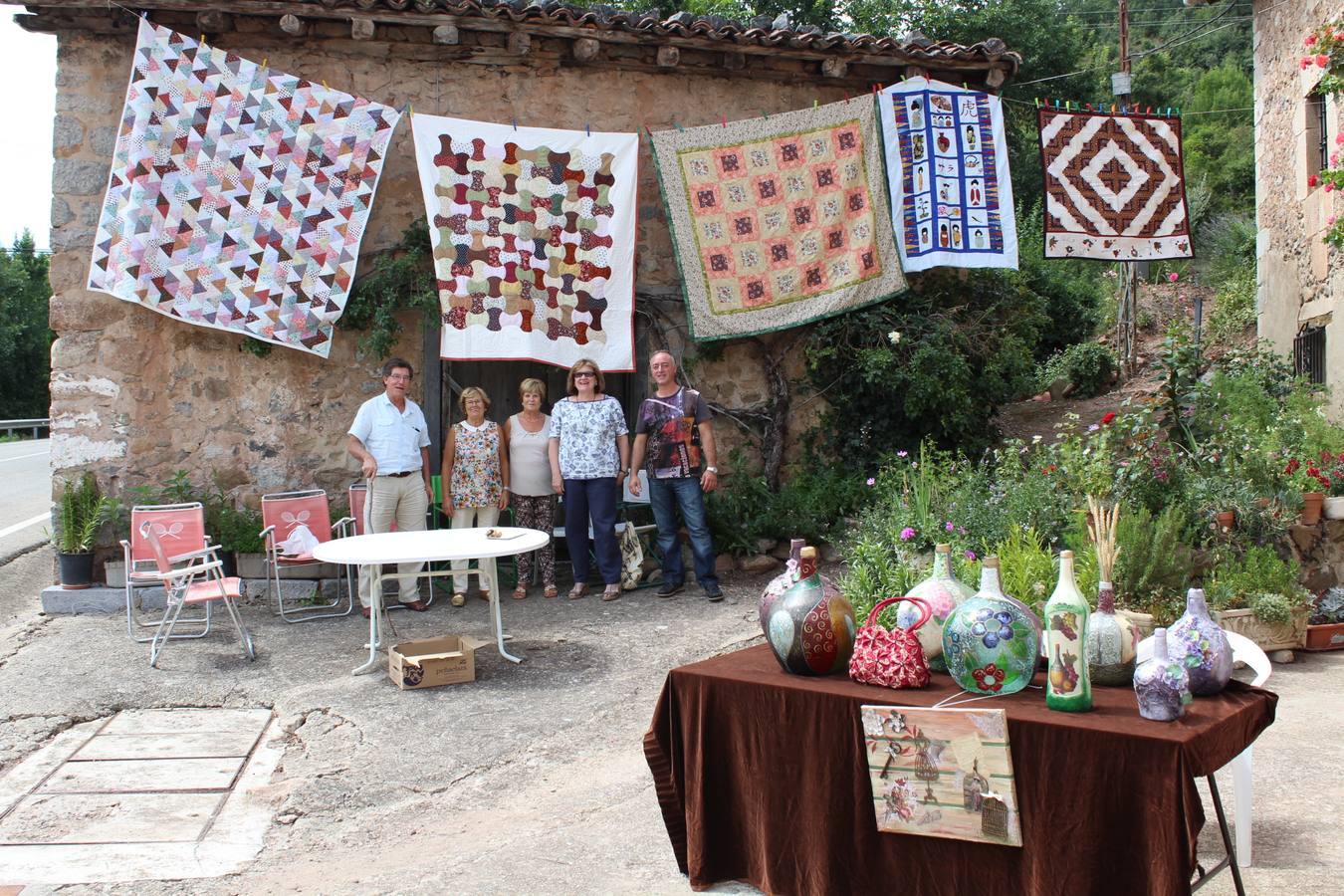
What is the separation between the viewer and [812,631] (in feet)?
9.56

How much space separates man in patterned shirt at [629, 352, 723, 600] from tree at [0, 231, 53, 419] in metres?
27.4

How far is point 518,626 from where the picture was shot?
643 centimetres

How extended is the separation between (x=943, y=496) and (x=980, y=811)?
4.09 metres

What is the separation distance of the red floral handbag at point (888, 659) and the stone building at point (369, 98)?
5338mm

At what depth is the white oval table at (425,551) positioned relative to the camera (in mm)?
5309

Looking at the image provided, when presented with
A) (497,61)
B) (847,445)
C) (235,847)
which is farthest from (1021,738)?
(497,61)

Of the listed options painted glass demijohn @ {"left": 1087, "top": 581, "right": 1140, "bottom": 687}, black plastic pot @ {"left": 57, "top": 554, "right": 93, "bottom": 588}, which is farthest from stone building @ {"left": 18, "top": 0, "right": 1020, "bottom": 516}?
painted glass demijohn @ {"left": 1087, "top": 581, "right": 1140, "bottom": 687}

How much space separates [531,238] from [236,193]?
1.97m

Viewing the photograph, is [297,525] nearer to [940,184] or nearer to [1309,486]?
[940,184]

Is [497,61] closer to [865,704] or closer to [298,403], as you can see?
[298,403]

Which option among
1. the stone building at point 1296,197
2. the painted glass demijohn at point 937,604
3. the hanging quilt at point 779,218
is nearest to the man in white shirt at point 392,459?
the hanging quilt at point 779,218

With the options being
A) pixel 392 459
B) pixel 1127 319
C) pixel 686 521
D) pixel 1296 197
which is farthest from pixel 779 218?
pixel 1127 319

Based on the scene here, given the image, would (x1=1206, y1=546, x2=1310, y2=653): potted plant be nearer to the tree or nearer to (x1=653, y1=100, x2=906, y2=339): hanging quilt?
(x1=653, y1=100, x2=906, y2=339): hanging quilt

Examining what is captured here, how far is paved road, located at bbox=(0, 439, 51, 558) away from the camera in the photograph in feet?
31.4
